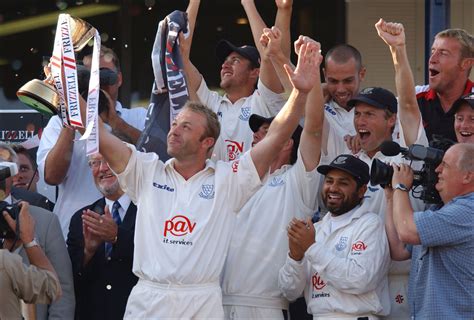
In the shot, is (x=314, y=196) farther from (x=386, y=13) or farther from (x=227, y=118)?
(x=386, y=13)

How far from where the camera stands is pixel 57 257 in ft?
22.2

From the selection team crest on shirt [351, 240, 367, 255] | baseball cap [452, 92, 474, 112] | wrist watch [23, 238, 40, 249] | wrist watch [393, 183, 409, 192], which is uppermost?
baseball cap [452, 92, 474, 112]

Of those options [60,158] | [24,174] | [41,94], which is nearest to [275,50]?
[41,94]

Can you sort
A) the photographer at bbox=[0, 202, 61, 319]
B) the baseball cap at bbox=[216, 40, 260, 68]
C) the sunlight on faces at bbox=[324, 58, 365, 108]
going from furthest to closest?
the baseball cap at bbox=[216, 40, 260, 68] < the sunlight on faces at bbox=[324, 58, 365, 108] < the photographer at bbox=[0, 202, 61, 319]

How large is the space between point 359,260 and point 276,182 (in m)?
0.79

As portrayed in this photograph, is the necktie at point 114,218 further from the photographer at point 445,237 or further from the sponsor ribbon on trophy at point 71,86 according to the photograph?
the photographer at point 445,237

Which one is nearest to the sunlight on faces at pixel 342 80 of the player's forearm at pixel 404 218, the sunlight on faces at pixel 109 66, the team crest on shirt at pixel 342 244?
the team crest on shirt at pixel 342 244

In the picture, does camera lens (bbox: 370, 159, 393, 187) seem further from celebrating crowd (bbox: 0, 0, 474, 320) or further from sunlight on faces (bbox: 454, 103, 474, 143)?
sunlight on faces (bbox: 454, 103, 474, 143)

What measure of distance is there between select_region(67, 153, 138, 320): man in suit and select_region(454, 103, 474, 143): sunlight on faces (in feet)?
6.58

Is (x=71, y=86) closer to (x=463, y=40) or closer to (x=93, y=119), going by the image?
(x=93, y=119)

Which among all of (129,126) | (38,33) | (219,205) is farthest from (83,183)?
(38,33)

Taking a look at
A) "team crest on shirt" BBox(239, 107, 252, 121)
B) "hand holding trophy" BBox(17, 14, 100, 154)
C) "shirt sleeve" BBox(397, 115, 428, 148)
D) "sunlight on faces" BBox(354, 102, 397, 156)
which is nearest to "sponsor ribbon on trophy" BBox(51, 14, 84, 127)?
"hand holding trophy" BBox(17, 14, 100, 154)

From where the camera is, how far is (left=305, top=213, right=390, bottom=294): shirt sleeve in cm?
620

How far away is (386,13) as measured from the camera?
10.1m
